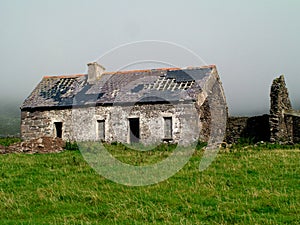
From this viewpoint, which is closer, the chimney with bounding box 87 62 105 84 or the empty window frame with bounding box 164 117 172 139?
the empty window frame with bounding box 164 117 172 139

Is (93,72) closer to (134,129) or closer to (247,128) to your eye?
(134,129)

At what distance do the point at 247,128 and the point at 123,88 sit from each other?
29.3 ft

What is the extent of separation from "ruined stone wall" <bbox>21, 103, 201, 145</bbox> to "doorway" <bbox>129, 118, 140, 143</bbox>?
32 cm

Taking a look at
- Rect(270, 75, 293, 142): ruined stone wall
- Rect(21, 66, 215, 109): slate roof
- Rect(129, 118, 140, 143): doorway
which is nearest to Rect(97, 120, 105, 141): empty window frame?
Rect(21, 66, 215, 109): slate roof

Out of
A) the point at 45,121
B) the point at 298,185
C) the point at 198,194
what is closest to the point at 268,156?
the point at 298,185

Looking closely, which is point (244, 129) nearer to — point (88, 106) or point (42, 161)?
point (88, 106)

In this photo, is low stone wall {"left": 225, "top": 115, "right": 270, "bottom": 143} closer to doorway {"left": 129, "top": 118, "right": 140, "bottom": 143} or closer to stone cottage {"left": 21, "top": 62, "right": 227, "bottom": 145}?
stone cottage {"left": 21, "top": 62, "right": 227, "bottom": 145}

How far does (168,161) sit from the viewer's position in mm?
14227

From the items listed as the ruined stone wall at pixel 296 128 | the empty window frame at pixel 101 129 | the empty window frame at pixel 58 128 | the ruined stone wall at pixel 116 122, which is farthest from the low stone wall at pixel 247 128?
the empty window frame at pixel 58 128

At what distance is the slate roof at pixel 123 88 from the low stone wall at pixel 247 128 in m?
3.85

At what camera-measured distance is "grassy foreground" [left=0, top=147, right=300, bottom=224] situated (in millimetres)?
7500

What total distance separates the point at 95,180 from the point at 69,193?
1579 millimetres

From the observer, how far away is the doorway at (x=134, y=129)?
24.5 meters

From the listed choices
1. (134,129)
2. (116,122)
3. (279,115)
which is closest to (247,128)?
(279,115)
